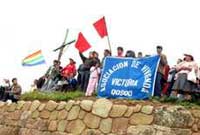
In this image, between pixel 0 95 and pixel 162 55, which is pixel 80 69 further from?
pixel 0 95

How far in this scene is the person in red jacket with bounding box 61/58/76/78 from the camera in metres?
18.8

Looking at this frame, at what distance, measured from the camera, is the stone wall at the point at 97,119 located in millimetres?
13938

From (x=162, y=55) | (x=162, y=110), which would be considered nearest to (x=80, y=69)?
(x=162, y=55)

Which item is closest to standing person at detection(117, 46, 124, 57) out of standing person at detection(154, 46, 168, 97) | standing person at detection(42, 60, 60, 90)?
standing person at detection(154, 46, 168, 97)

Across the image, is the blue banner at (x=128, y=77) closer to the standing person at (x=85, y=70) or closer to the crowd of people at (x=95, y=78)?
the crowd of people at (x=95, y=78)

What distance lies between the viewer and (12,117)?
65.6 feet

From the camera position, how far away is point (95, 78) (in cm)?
1736

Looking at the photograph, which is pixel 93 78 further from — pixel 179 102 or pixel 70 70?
pixel 179 102

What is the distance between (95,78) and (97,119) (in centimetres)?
200

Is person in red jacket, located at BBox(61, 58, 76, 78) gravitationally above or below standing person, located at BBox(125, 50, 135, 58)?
below

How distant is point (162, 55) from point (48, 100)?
4550 millimetres

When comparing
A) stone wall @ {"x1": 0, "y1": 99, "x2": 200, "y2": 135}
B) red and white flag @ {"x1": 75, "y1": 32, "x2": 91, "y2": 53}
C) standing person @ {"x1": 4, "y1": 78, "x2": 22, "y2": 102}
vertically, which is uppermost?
red and white flag @ {"x1": 75, "y1": 32, "x2": 91, "y2": 53}

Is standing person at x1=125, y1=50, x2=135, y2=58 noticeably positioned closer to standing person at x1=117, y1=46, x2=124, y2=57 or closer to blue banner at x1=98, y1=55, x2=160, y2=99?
standing person at x1=117, y1=46, x2=124, y2=57

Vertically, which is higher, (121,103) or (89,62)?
(89,62)
